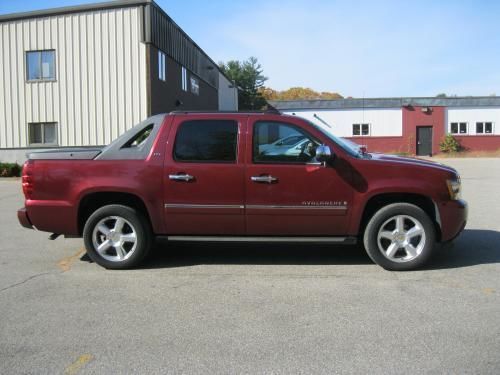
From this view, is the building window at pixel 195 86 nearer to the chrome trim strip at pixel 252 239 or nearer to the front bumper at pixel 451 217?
the chrome trim strip at pixel 252 239

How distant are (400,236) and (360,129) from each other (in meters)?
37.6

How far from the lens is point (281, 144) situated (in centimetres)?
577

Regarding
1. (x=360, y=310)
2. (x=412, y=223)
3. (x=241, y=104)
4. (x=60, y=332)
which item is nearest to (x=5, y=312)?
(x=60, y=332)

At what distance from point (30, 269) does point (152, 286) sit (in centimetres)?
175

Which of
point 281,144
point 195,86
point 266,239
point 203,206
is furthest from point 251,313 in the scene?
point 195,86

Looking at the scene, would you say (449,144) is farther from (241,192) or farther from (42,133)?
(241,192)

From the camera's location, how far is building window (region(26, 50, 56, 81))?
73.8ft

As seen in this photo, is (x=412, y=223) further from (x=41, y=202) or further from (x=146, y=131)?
(x=41, y=202)

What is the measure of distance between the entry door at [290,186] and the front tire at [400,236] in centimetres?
37

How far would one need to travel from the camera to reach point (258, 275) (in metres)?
5.65

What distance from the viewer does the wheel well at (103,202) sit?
592 centimetres

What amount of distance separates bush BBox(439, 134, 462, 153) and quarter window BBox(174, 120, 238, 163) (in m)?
38.9

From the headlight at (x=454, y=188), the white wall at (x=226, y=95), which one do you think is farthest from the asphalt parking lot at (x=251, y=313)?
the white wall at (x=226, y=95)

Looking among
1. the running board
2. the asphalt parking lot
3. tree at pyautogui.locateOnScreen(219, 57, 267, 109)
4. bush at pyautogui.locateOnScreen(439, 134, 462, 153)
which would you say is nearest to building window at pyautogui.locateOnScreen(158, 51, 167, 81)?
the asphalt parking lot
